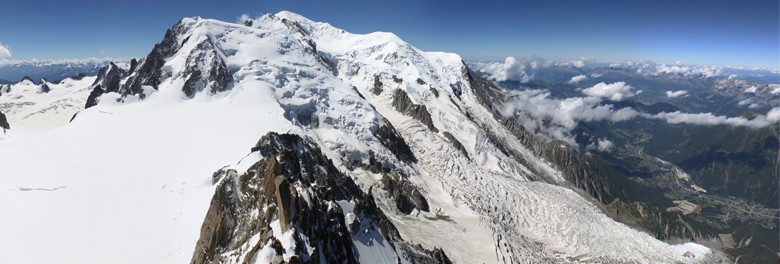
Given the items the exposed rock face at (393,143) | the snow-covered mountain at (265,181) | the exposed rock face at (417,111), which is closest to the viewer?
the snow-covered mountain at (265,181)

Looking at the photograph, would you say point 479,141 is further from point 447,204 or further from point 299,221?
point 299,221

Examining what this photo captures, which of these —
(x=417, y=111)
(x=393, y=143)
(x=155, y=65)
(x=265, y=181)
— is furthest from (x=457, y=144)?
(x=265, y=181)

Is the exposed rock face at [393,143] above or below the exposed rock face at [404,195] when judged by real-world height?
above

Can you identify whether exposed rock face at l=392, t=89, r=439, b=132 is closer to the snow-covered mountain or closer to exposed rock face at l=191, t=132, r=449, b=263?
the snow-covered mountain

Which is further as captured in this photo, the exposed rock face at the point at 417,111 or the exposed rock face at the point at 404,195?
the exposed rock face at the point at 417,111

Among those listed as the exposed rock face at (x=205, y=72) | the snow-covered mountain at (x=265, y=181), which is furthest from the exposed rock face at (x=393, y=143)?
the exposed rock face at (x=205, y=72)

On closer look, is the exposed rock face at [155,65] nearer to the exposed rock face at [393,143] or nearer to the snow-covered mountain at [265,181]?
the snow-covered mountain at [265,181]

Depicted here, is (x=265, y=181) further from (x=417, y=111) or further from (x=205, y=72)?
(x=417, y=111)
